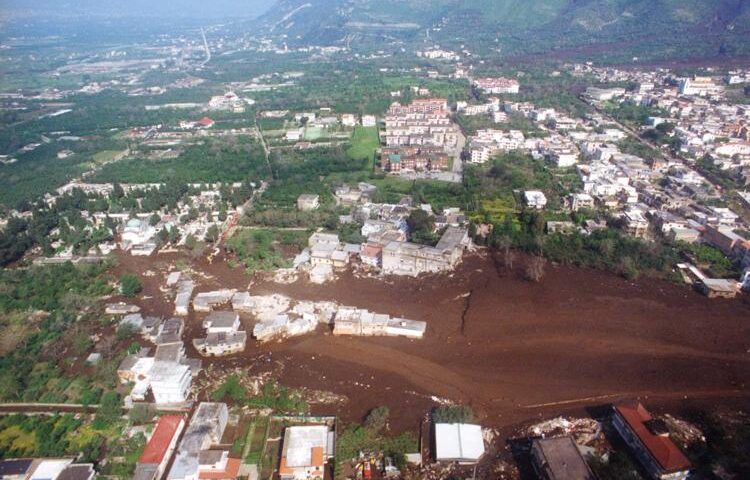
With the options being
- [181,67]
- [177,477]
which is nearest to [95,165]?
[177,477]

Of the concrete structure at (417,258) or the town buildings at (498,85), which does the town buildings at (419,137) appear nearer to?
the town buildings at (498,85)

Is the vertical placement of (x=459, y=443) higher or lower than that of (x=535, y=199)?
higher

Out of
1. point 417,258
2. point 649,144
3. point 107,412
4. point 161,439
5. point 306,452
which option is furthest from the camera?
point 649,144

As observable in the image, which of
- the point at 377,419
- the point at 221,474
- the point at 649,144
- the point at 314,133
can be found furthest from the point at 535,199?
the point at 314,133

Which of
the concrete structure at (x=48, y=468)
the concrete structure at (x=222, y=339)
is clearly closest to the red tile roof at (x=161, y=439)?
the concrete structure at (x=48, y=468)

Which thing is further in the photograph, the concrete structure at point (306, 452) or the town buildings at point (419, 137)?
the town buildings at point (419, 137)

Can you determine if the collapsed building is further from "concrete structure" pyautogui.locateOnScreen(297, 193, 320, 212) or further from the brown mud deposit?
"concrete structure" pyautogui.locateOnScreen(297, 193, 320, 212)

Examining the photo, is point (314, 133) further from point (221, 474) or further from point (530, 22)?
point (530, 22)
